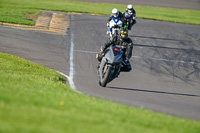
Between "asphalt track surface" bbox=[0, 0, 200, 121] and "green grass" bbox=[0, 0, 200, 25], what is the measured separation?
2.90 m

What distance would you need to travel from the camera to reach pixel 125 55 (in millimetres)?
12438

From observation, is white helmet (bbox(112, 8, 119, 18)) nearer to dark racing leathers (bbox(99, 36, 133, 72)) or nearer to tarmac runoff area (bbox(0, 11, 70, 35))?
dark racing leathers (bbox(99, 36, 133, 72))

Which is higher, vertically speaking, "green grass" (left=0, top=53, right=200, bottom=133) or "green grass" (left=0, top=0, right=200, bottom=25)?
"green grass" (left=0, top=0, right=200, bottom=25)

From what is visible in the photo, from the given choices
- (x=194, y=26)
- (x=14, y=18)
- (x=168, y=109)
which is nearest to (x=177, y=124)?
(x=168, y=109)

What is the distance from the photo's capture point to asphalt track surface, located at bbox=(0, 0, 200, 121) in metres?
11.9

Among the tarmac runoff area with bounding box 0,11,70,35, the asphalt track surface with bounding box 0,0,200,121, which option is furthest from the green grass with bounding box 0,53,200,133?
the tarmac runoff area with bounding box 0,11,70,35

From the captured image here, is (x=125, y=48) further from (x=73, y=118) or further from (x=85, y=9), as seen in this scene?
(x=85, y=9)

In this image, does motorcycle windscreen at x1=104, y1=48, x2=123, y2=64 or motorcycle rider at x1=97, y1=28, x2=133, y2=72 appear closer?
motorcycle windscreen at x1=104, y1=48, x2=123, y2=64

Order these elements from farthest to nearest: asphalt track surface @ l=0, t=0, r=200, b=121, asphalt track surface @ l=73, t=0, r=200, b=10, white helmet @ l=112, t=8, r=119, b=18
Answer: asphalt track surface @ l=73, t=0, r=200, b=10, white helmet @ l=112, t=8, r=119, b=18, asphalt track surface @ l=0, t=0, r=200, b=121

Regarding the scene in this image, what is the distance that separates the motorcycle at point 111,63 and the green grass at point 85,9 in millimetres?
14132

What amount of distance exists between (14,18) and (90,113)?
1843 cm

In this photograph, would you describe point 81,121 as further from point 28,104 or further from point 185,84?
point 185,84

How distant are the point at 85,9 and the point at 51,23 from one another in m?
7.16

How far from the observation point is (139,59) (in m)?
18.4
